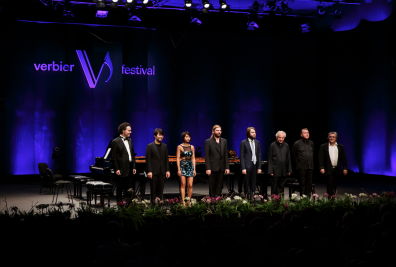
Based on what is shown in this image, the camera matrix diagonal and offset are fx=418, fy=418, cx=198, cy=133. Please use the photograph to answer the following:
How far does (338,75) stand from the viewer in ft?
44.7

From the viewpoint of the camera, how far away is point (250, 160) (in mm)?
7652

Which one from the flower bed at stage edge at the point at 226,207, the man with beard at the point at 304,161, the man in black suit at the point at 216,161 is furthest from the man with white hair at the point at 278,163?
the flower bed at stage edge at the point at 226,207

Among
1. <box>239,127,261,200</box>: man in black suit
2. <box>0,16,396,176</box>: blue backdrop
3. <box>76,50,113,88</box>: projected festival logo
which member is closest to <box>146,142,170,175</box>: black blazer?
<box>239,127,261,200</box>: man in black suit

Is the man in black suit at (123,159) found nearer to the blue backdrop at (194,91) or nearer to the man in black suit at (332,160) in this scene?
the man in black suit at (332,160)

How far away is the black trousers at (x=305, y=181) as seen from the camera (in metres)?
7.77

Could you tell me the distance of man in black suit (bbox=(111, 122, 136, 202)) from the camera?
7.26m

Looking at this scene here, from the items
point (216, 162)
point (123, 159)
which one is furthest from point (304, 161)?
point (123, 159)

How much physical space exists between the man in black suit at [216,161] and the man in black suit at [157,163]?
785 mm

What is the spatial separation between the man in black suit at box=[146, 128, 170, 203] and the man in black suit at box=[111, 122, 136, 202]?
0.41 meters

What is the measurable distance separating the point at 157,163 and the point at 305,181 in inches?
110

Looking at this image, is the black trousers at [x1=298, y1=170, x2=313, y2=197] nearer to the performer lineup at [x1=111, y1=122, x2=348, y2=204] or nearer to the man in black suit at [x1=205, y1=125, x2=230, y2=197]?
the performer lineup at [x1=111, y1=122, x2=348, y2=204]

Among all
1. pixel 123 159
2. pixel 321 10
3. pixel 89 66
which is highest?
pixel 321 10

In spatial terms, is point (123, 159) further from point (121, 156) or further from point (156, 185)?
point (156, 185)

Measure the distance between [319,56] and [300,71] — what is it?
87 centimetres
